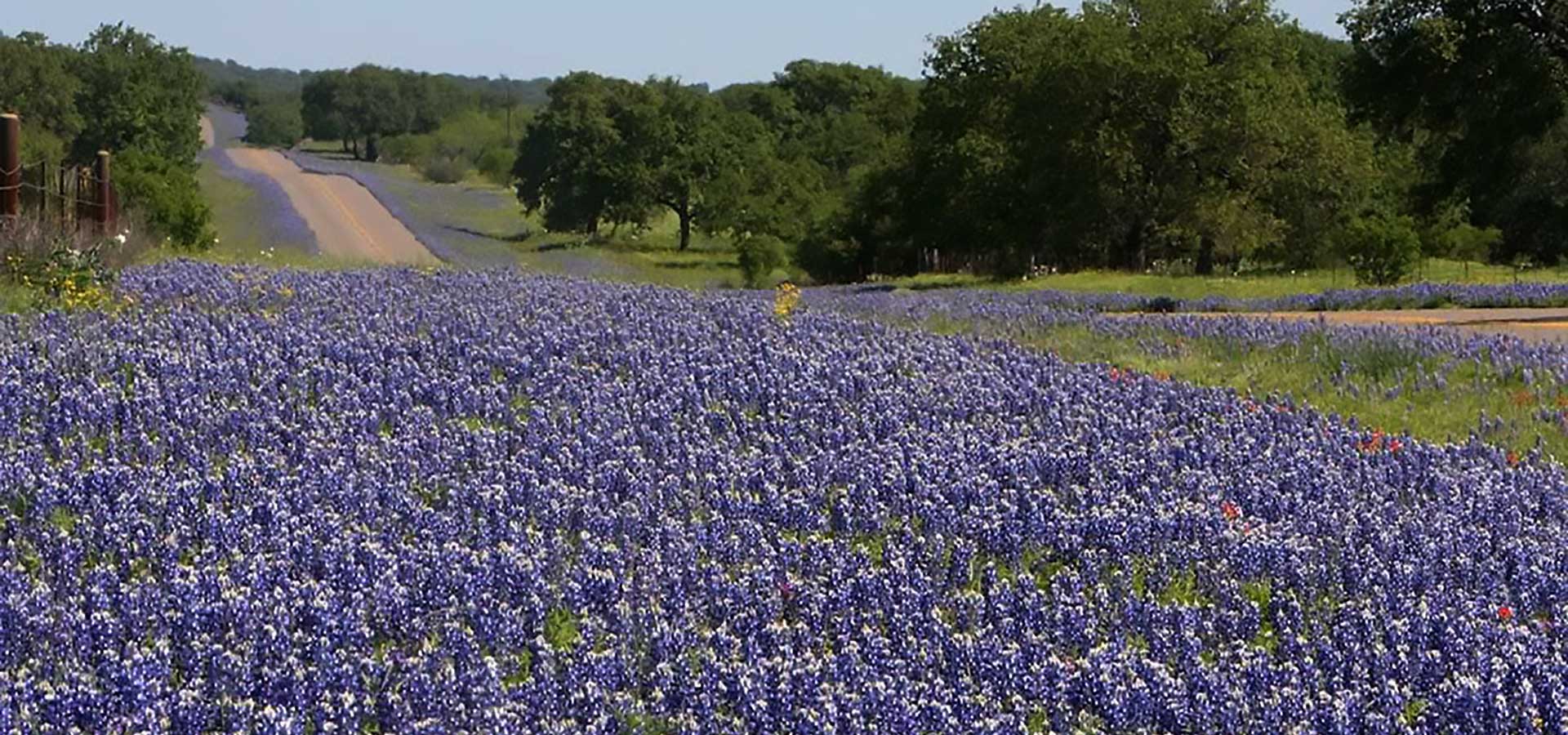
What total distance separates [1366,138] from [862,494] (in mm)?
49195

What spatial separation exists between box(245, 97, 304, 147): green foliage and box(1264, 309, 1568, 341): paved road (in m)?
144

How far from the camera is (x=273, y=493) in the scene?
25.2 ft

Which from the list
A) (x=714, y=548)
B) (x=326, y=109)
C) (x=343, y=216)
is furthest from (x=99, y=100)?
(x=326, y=109)

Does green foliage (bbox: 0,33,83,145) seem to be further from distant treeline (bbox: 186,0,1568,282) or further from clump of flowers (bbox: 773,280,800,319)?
clump of flowers (bbox: 773,280,800,319)

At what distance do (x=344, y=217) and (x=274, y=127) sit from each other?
101 metres

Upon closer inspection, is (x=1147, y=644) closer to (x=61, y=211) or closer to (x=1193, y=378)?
(x=1193, y=378)

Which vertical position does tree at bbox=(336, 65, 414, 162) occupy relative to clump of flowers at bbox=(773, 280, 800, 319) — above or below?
above

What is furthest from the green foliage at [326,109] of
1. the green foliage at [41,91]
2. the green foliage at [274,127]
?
the green foliage at [41,91]

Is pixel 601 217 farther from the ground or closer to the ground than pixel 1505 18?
closer to the ground

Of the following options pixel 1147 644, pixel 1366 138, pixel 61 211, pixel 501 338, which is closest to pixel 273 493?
pixel 1147 644

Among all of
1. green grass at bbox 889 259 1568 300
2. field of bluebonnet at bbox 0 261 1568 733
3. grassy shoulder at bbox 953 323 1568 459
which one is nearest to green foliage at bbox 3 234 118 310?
field of bluebonnet at bbox 0 261 1568 733

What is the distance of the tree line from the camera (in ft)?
86.3

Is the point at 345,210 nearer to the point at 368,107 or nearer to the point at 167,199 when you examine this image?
the point at 167,199

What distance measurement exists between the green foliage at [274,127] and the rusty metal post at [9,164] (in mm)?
145093
